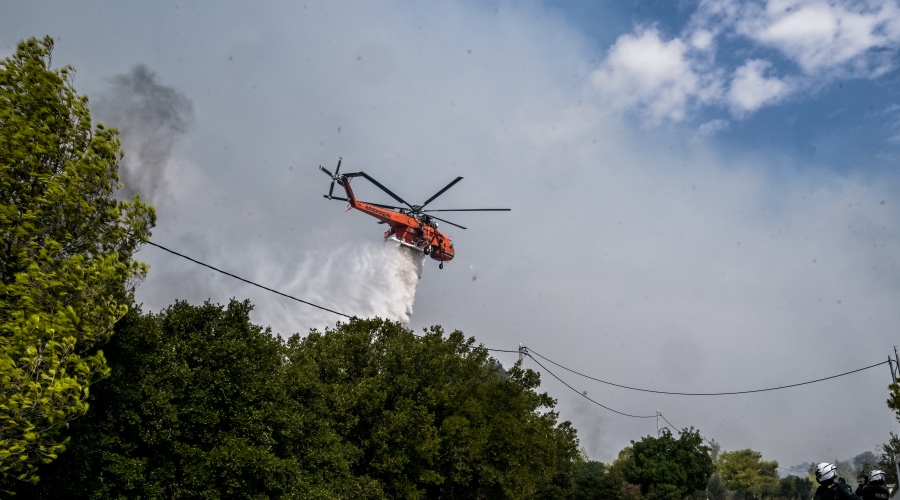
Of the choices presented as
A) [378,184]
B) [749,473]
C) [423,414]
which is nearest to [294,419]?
[423,414]

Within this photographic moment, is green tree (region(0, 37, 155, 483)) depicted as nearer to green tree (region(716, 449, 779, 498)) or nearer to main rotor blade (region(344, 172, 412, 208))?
main rotor blade (region(344, 172, 412, 208))

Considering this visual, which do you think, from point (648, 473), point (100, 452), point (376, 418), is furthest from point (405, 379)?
point (648, 473)

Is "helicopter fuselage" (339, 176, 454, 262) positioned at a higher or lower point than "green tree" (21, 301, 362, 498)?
higher

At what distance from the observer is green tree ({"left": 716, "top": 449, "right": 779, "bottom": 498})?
95750 millimetres

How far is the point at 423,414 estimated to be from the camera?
96.2 feet

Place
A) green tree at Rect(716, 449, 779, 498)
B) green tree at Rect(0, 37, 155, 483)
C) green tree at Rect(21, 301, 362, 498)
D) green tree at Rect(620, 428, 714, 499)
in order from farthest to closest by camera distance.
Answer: green tree at Rect(716, 449, 779, 498)
green tree at Rect(620, 428, 714, 499)
green tree at Rect(21, 301, 362, 498)
green tree at Rect(0, 37, 155, 483)

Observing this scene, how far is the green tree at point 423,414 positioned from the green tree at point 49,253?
14.0 meters

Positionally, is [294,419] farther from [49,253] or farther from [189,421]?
[49,253]

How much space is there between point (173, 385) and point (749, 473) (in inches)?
3663

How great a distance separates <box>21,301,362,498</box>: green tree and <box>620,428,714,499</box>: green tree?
147 feet

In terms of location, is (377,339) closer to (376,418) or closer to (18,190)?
(376,418)

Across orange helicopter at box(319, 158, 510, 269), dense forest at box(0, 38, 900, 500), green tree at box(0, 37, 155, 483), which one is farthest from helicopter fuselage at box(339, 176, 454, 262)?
green tree at box(0, 37, 155, 483)

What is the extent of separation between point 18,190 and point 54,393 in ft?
12.9

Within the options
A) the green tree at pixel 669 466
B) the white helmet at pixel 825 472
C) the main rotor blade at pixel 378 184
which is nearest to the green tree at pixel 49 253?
the white helmet at pixel 825 472
